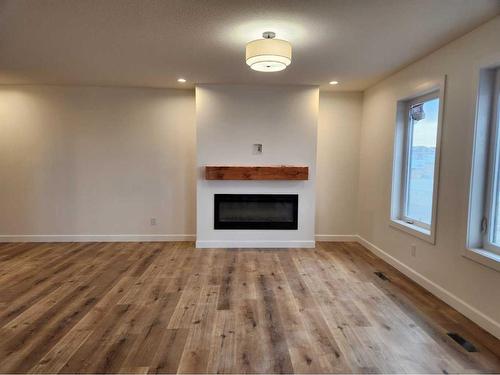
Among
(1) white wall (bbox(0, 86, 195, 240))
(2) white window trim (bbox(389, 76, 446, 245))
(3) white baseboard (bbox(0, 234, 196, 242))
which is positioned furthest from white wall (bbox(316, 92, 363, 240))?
(3) white baseboard (bbox(0, 234, 196, 242))

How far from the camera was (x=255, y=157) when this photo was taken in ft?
15.2

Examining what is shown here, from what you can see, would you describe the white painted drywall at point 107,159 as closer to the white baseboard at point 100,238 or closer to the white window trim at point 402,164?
the white baseboard at point 100,238

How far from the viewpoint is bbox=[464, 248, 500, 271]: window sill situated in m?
2.31

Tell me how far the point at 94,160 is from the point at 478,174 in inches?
192

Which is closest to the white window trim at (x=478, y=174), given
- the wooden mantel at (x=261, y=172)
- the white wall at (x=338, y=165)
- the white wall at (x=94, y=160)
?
the wooden mantel at (x=261, y=172)

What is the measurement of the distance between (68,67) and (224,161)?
227 centimetres

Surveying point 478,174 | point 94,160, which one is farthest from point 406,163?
point 94,160

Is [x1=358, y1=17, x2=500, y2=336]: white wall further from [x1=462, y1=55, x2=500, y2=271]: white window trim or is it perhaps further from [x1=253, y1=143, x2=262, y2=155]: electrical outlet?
[x1=253, y1=143, x2=262, y2=155]: electrical outlet

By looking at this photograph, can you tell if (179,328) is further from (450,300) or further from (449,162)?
(449,162)

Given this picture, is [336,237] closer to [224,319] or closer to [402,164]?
[402,164]

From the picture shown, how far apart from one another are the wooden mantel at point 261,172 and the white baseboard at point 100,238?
1.24 m

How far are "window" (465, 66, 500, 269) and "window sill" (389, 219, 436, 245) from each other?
53 cm

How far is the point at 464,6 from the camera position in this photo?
2.18m

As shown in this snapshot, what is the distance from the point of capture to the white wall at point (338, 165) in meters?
4.95
